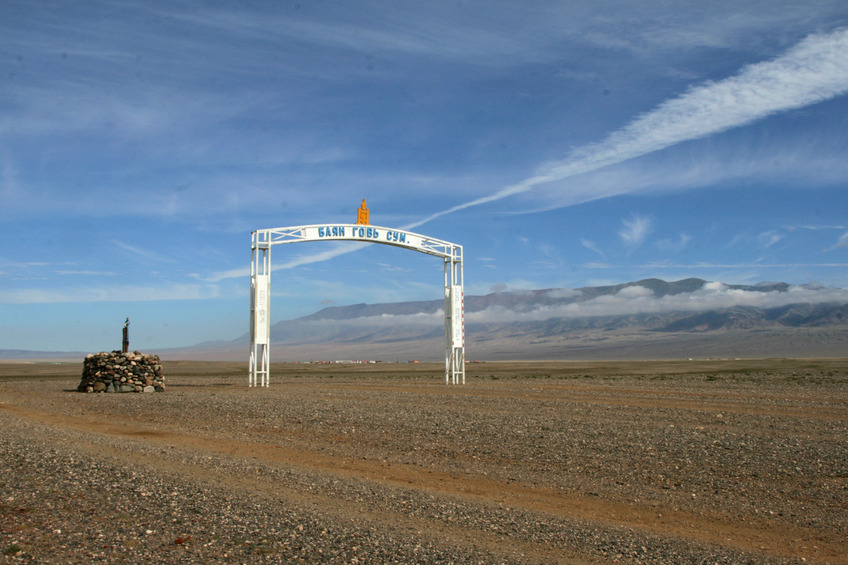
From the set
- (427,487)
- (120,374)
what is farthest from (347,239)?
(427,487)

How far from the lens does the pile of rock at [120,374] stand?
23.3 metres

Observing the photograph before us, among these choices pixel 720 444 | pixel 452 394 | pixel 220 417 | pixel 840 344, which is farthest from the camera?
pixel 840 344

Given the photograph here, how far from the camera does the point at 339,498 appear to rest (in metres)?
7.84

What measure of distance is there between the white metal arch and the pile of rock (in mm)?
3520

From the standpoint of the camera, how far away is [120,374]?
2342cm

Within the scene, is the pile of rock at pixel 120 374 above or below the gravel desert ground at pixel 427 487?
above

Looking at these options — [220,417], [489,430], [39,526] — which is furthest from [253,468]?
[220,417]

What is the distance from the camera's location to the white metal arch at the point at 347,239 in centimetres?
2477

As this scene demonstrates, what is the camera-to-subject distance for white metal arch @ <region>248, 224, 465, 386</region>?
24766 mm

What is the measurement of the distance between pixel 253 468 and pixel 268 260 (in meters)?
16.3

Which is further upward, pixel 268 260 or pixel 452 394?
pixel 268 260

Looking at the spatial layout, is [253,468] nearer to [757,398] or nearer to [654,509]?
[654,509]

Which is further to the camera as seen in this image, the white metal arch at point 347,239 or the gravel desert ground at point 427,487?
the white metal arch at point 347,239

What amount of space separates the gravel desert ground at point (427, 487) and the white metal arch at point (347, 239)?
8.65m
